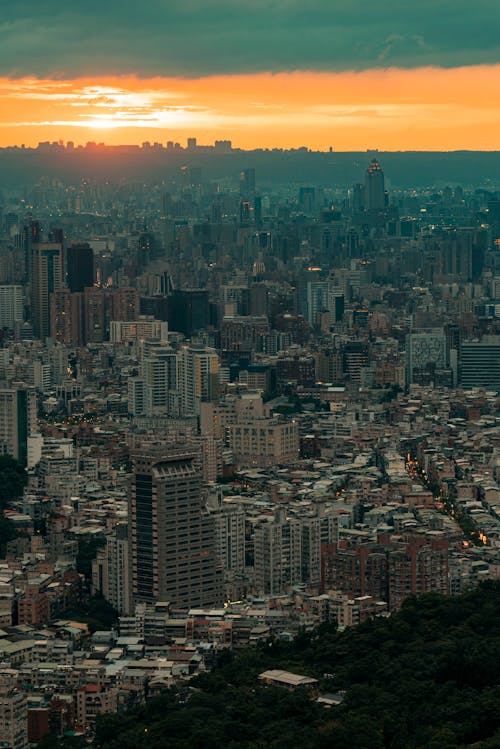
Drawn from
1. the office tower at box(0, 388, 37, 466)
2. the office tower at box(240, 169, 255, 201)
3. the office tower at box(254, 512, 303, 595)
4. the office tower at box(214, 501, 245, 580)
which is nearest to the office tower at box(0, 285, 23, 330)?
the office tower at box(0, 388, 37, 466)

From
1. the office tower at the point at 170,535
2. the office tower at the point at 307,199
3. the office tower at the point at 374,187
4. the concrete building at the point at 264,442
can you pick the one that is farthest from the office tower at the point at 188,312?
the office tower at the point at 307,199

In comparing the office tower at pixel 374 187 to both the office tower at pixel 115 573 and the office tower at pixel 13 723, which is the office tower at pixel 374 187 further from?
the office tower at pixel 13 723

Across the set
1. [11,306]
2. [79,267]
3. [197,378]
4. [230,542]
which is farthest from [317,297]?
[230,542]

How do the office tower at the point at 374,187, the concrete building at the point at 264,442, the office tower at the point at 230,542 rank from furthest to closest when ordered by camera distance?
the office tower at the point at 374,187 → the concrete building at the point at 264,442 → the office tower at the point at 230,542

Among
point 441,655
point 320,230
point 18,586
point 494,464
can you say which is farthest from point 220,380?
point 320,230

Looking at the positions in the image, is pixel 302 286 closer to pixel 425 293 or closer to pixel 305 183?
pixel 425 293

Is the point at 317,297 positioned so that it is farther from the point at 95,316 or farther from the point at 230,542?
the point at 230,542

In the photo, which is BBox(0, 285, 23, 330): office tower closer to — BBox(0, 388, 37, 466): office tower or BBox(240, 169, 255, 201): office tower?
BBox(0, 388, 37, 466): office tower
